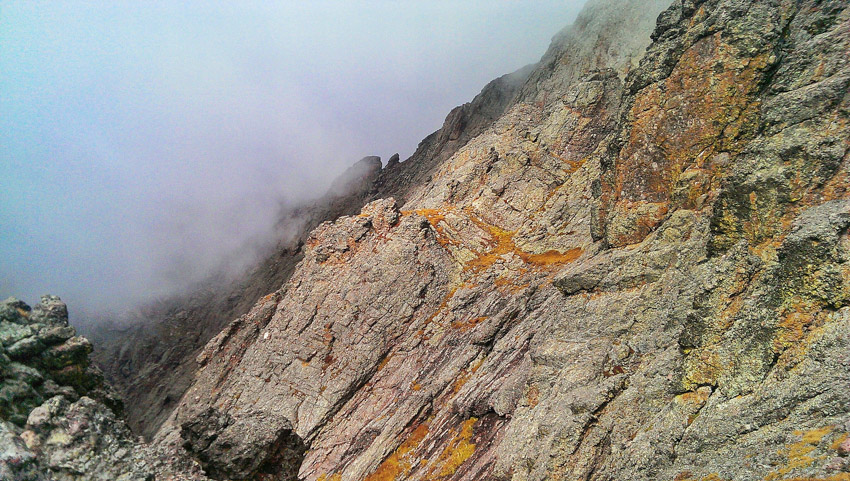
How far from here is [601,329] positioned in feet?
72.9

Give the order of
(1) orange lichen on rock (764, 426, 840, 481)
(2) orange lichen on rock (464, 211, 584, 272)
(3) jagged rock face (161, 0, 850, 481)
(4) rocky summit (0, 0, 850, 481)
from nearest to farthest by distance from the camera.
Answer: (1) orange lichen on rock (764, 426, 840, 481)
(4) rocky summit (0, 0, 850, 481)
(3) jagged rock face (161, 0, 850, 481)
(2) orange lichen on rock (464, 211, 584, 272)

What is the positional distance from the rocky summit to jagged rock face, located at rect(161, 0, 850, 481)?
0.33ft

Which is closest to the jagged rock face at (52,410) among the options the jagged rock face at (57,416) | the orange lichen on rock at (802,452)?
the jagged rock face at (57,416)

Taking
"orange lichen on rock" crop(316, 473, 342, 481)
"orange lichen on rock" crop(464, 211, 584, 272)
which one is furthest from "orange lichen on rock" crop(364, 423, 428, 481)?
"orange lichen on rock" crop(464, 211, 584, 272)

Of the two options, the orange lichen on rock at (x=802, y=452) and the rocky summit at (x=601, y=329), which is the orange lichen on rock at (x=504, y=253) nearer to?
the rocky summit at (x=601, y=329)

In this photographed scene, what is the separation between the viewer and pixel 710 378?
13.1m

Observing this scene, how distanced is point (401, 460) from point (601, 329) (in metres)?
21.7

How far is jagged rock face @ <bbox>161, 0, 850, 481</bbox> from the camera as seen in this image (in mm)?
11344

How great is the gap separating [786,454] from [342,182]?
123581mm

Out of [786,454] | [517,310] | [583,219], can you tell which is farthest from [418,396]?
[786,454]

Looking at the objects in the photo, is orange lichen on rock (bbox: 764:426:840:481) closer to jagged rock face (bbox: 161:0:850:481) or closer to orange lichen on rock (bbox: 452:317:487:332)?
jagged rock face (bbox: 161:0:850:481)

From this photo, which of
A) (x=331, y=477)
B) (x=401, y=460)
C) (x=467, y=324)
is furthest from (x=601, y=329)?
(x=331, y=477)

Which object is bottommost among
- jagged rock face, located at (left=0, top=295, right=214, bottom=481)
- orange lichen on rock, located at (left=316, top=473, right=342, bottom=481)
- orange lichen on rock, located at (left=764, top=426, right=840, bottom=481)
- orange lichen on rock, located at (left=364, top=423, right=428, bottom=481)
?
orange lichen on rock, located at (left=364, top=423, right=428, bottom=481)

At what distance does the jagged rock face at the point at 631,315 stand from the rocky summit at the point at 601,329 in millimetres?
101
